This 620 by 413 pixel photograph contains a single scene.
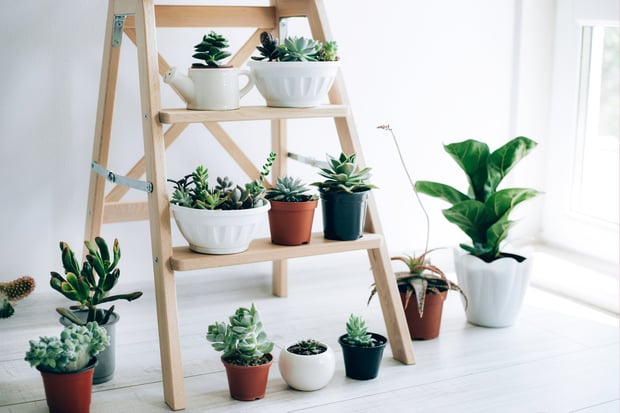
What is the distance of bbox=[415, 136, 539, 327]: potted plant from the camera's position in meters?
2.08

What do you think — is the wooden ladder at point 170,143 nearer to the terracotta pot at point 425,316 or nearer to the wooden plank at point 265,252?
the wooden plank at point 265,252

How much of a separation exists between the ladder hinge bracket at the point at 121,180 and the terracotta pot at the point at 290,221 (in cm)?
27

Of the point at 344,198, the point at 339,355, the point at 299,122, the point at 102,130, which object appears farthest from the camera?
the point at 299,122

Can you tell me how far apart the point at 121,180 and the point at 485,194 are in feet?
3.04

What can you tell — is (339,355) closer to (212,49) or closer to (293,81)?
(293,81)

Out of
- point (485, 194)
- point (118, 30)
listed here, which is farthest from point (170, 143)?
point (485, 194)

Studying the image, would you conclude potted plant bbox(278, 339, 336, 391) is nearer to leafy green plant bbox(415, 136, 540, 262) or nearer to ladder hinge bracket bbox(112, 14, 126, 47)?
leafy green plant bbox(415, 136, 540, 262)

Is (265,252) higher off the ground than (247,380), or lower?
higher

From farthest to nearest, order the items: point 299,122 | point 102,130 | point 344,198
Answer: point 299,122
point 102,130
point 344,198

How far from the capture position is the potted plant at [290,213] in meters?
1.75

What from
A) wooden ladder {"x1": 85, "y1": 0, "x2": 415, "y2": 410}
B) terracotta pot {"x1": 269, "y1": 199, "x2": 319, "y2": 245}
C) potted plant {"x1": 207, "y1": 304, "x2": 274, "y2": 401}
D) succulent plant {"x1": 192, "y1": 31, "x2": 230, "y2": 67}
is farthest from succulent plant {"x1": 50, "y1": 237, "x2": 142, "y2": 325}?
succulent plant {"x1": 192, "y1": 31, "x2": 230, "y2": 67}

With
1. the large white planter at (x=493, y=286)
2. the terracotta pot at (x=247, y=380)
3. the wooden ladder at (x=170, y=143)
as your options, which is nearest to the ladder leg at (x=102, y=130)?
the wooden ladder at (x=170, y=143)

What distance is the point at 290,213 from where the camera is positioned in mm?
1745

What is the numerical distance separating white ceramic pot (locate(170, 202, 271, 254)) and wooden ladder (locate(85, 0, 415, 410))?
2cm
